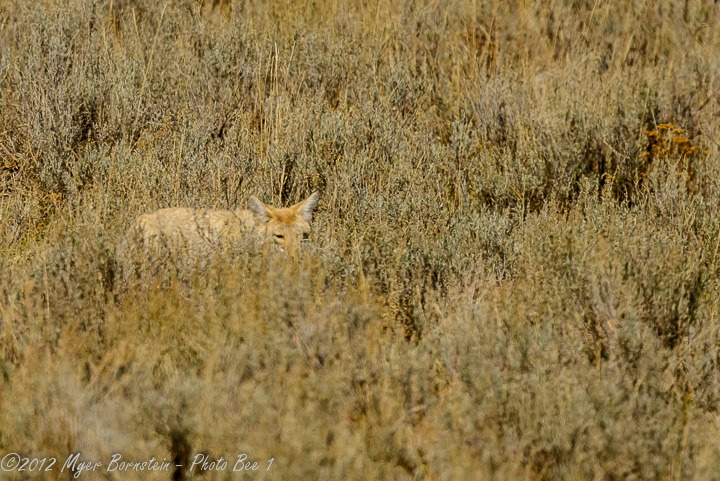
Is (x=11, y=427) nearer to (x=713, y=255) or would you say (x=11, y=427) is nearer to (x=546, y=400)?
(x=546, y=400)

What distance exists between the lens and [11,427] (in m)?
2.70

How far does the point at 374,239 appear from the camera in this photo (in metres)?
4.62

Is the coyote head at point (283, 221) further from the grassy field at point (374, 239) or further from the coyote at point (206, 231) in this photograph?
the grassy field at point (374, 239)

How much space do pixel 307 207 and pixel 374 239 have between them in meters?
0.72

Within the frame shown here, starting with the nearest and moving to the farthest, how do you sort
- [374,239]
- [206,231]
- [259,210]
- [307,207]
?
[374,239] → [206,231] → [259,210] → [307,207]

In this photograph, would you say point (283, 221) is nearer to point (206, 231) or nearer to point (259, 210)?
point (259, 210)

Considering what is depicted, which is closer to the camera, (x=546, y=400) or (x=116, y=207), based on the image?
(x=546, y=400)

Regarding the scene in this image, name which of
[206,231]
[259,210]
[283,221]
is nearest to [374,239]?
[283,221]

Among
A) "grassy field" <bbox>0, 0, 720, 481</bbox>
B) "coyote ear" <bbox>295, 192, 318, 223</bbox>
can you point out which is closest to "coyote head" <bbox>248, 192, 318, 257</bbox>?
"coyote ear" <bbox>295, 192, 318, 223</bbox>

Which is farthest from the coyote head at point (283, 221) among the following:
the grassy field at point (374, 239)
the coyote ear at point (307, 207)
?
the grassy field at point (374, 239)

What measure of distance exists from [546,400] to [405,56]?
16.3 ft

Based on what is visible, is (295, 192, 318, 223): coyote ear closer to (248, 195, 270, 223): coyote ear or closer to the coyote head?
the coyote head

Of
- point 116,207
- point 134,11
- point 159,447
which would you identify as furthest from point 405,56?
point 159,447

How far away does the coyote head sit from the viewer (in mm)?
4867
